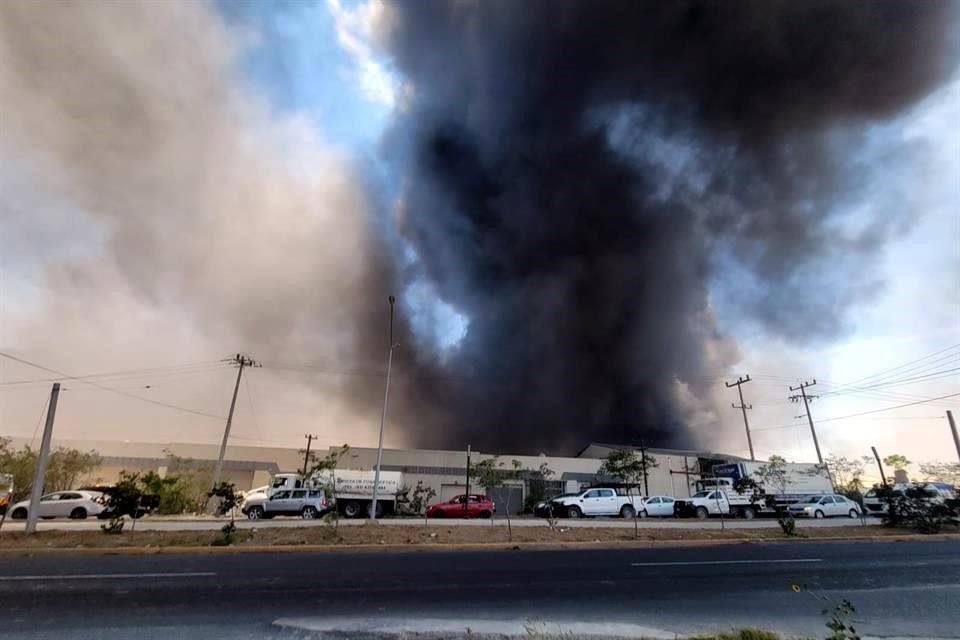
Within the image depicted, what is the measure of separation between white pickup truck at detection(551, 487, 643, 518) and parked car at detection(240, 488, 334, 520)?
14287 millimetres

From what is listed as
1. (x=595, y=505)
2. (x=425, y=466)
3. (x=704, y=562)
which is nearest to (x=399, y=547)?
(x=704, y=562)

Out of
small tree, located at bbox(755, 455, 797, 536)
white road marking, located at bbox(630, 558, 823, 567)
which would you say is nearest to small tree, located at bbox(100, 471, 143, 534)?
white road marking, located at bbox(630, 558, 823, 567)

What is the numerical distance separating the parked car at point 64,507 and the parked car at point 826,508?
146 ft

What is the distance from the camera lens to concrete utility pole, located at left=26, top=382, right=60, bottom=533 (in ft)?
60.6

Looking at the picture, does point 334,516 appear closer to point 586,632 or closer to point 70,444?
point 586,632

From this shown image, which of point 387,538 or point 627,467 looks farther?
point 627,467

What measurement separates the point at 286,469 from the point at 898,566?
62.1m

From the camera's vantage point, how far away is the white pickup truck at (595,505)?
1185 inches

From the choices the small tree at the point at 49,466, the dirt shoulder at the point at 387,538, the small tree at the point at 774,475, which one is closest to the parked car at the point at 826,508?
the small tree at the point at 774,475

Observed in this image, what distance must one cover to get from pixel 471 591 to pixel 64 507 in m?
31.1

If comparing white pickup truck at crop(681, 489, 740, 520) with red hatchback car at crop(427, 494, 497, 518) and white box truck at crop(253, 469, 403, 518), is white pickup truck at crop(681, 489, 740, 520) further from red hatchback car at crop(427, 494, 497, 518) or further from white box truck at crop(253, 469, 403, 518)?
white box truck at crop(253, 469, 403, 518)

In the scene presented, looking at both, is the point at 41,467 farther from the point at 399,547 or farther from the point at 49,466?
the point at 49,466

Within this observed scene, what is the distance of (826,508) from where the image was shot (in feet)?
112

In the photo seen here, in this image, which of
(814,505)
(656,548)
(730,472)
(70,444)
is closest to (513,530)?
(656,548)
